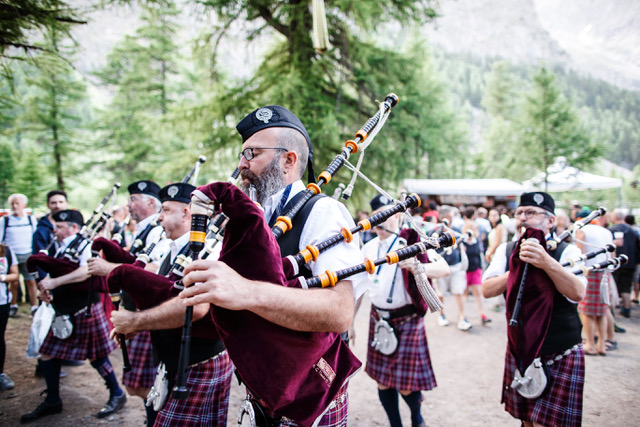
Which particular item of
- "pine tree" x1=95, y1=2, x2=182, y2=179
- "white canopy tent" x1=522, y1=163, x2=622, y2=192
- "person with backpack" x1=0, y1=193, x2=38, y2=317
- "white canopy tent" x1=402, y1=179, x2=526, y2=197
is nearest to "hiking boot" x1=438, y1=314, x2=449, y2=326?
"person with backpack" x1=0, y1=193, x2=38, y2=317

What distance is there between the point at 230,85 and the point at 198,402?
9.20 meters

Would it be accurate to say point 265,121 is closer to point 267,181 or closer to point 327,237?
point 267,181

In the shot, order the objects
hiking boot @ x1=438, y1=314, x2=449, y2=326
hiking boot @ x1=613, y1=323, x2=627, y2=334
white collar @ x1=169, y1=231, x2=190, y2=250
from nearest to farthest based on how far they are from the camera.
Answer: white collar @ x1=169, y1=231, x2=190, y2=250 < hiking boot @ x1=613, y1=323, x2=627, y2=334 < hiking boot @ x1=438, y1=314, x2=449, y2=326

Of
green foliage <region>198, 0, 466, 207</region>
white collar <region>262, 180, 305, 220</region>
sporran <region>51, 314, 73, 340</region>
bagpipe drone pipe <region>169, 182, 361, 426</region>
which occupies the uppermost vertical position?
green foliage <region>198, 0, 466, 207</region>

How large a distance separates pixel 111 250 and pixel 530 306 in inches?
125

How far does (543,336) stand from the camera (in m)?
2.34

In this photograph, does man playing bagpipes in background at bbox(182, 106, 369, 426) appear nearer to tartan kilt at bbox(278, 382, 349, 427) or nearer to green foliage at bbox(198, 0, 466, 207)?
tartan kilt at bbox(278, 382, 349, 427)

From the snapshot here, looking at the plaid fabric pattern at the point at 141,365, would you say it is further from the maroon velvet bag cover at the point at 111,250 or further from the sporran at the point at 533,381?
the sporran at the point at 533,381

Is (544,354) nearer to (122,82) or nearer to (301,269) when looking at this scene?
(301,269)

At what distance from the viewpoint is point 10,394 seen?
13.2 feet

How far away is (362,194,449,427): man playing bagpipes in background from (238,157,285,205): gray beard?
70.5 inches

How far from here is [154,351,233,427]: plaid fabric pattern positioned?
2.05 m

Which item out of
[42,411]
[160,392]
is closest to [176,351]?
[160,392]

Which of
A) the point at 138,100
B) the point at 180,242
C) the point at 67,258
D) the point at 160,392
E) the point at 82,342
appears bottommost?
the point at 82,342
